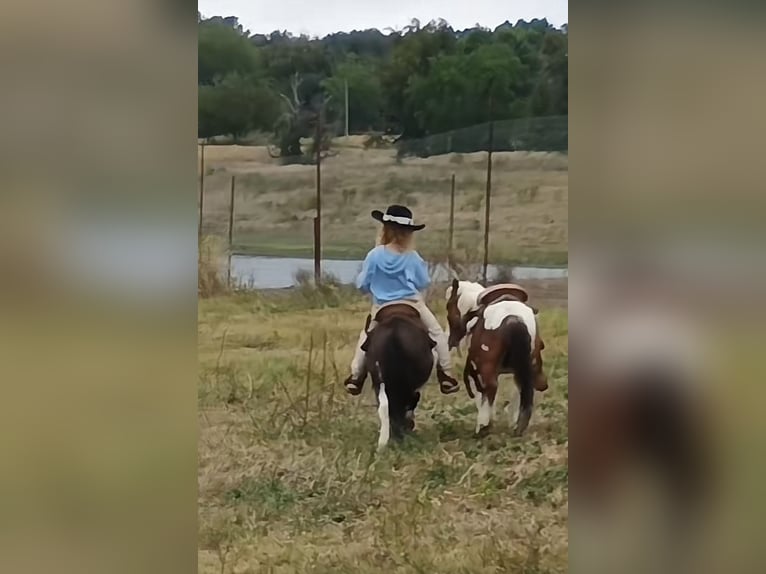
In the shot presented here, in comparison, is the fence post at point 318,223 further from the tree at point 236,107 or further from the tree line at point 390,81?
the tree at point 236,107

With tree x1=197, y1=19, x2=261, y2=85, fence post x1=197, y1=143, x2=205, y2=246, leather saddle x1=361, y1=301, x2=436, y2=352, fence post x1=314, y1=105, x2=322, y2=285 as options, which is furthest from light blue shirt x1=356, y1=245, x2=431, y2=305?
tree x1=197, y1=19, x2=261, y2=85

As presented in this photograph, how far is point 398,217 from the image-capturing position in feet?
8.50

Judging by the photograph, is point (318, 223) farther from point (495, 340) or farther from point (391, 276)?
point (495, 340)

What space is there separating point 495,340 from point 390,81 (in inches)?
32.1

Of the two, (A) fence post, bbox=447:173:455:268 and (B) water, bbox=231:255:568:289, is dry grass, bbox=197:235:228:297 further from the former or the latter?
(A) fence post, bbox=447:173:455:268

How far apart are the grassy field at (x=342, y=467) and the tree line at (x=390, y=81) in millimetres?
510

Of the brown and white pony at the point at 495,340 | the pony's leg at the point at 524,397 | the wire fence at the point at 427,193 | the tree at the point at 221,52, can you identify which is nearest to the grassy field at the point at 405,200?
the wire fence at the point at 427,193

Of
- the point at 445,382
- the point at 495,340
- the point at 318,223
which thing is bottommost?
the point at 445,382

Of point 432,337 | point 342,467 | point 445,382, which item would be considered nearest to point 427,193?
point 432,337

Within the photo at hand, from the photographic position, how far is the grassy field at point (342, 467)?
2568mm

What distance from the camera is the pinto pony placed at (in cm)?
258
